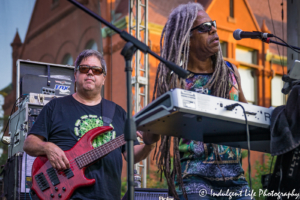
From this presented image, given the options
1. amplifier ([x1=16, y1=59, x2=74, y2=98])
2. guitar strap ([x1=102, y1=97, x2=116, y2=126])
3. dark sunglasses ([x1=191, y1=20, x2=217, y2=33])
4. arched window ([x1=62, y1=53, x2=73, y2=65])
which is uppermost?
arched window ([x1=62, y1=53, x2=73, y2=65])

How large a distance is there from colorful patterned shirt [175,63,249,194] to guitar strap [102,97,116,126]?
132 cm

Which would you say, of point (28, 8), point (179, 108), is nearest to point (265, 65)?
point (28, 8)

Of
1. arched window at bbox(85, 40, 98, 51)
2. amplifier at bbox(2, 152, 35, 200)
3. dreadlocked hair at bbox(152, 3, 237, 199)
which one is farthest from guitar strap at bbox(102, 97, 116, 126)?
arched window at bbox(85, 40, 98, 51)

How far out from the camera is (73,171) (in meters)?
3.66

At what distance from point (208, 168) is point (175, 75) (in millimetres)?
609

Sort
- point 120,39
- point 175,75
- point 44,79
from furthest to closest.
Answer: point 120,39
point 44,79
point 175,75

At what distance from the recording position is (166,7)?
15.4m

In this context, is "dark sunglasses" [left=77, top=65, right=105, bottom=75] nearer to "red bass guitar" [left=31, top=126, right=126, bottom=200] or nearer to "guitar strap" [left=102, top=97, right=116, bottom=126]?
"guitar strap" [left=102, top=97, right=116, bottom=126]

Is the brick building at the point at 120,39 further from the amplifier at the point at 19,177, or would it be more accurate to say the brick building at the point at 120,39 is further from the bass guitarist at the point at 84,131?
the bass guitarist at the point at 84,131

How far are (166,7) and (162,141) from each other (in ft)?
43.5

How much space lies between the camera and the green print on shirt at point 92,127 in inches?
147

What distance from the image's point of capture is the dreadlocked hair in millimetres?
2605

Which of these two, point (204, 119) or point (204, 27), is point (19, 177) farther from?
point (204, 119)

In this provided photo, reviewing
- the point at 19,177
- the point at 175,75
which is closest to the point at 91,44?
the point at 19,177
